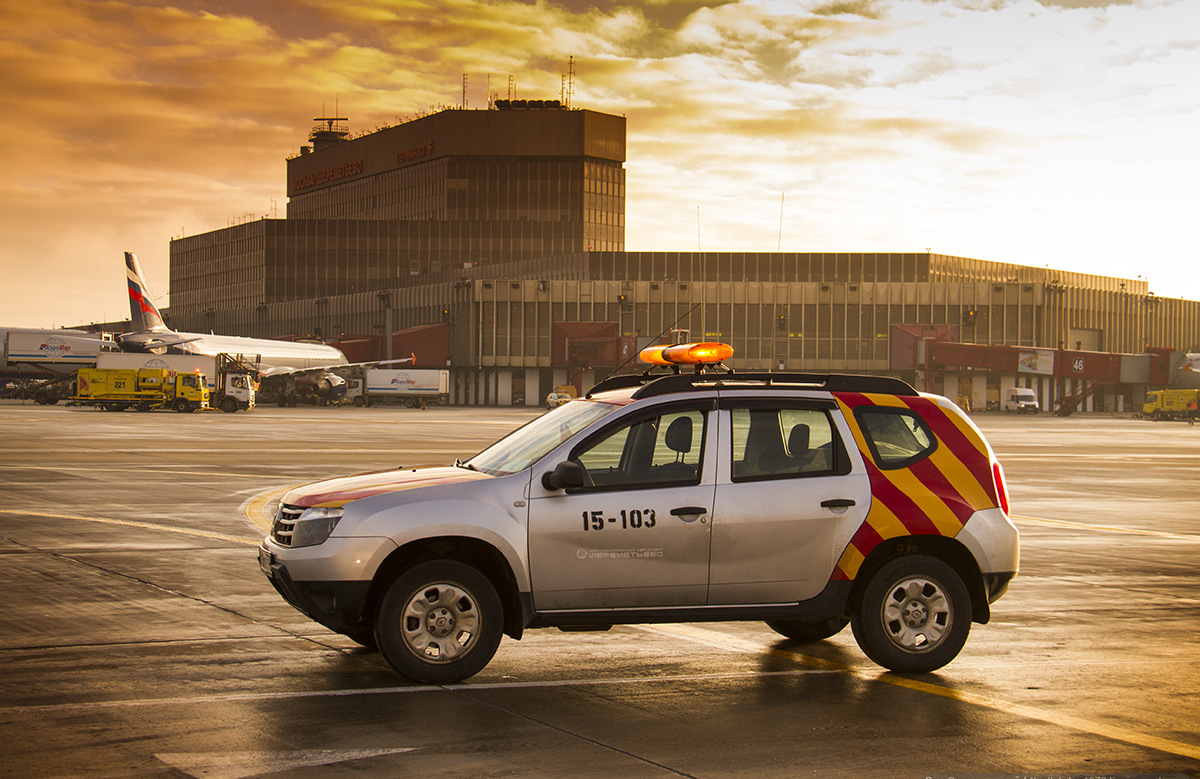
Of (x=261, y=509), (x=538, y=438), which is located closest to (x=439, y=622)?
(x=538, y=438)

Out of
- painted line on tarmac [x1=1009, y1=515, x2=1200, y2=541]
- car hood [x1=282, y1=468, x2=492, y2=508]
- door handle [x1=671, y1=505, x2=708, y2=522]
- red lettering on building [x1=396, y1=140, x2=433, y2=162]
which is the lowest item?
painted line on tarmac [x1=1009, y1=515, x2=1200, y2=541]

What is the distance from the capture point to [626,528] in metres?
7.56

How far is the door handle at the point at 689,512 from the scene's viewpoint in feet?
25.0

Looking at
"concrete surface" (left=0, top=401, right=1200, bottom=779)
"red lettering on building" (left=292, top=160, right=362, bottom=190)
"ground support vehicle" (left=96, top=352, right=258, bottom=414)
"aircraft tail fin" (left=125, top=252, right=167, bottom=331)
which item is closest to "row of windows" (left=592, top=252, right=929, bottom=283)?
"aircraft tail fin" (left=125, top=252, right=167, bottom=331)

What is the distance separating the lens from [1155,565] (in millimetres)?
13203

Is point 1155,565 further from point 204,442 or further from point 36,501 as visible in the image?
point 204,442

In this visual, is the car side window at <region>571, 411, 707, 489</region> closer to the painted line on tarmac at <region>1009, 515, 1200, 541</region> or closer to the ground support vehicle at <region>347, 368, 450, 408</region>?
the painted line on tarmac at <region>1009, 515, 1200, 541</region>

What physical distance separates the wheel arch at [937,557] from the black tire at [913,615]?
6 centimetres

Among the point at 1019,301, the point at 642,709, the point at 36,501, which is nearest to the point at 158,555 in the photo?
the point at 36,501

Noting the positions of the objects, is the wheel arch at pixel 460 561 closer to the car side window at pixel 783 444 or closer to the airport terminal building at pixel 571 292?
the car side window at pixel 783 444

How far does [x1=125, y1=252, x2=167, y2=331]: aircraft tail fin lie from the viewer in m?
83.4

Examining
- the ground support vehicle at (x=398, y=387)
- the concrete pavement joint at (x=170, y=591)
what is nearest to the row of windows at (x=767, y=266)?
the ground support vehicle at (x=398, y=387)

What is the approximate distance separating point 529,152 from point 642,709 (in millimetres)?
164856

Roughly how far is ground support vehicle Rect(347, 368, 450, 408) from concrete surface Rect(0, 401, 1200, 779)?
3102 inches
